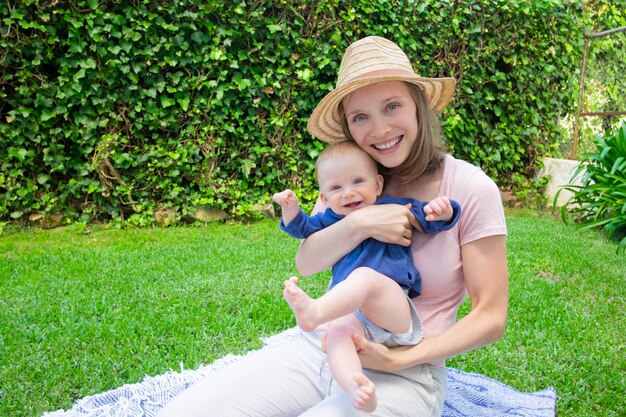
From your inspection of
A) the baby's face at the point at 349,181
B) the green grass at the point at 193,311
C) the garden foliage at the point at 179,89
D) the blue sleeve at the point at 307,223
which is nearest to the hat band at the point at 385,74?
the baby's face at the point at 349,181

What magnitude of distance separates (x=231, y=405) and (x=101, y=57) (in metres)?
4.20

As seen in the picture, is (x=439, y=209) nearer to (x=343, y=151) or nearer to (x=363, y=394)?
(x=343, y=151)

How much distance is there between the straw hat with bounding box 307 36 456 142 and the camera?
69.5 inches

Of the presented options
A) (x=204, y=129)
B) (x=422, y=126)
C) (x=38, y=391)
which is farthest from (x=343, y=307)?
(x=204, y=129)

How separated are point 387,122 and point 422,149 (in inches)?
5.7

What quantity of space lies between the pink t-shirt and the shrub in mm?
3885

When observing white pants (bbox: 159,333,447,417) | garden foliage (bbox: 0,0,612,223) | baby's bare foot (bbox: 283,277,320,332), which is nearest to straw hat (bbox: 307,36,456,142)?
baby's bare foot (bbox: 283,277,320,332)

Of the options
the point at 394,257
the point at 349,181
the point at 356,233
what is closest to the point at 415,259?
the point at 394,257

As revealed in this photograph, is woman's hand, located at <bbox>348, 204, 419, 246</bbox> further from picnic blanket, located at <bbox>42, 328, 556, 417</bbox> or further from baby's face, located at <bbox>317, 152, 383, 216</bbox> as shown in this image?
picnic blanket, located at <bbox>42, 328, 556, 417</bbox>

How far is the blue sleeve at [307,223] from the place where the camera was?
1854 millimetres

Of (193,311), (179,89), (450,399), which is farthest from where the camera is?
(179,89)

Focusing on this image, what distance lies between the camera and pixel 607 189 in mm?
5367

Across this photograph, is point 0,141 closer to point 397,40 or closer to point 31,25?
point 31,25

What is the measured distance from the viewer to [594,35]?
23.6 feet
